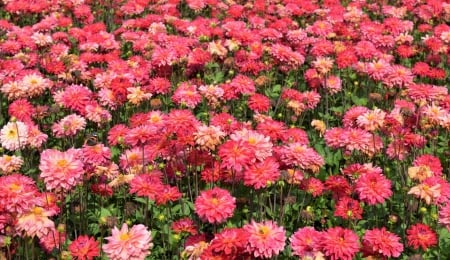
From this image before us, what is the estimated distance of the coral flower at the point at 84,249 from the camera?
414cm

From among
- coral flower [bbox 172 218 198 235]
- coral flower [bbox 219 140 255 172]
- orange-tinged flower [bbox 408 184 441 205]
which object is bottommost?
coral flower [bbox 172 218 198 235]

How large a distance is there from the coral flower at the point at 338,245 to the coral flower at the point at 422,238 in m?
0.81

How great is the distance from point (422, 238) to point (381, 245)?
0.58m

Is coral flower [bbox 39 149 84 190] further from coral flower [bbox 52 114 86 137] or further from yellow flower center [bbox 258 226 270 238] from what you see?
yellow flower center [bbox 258 226 270 238]

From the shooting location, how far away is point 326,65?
7.27 meters

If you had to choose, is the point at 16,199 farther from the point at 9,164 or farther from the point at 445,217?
the point at 445,217

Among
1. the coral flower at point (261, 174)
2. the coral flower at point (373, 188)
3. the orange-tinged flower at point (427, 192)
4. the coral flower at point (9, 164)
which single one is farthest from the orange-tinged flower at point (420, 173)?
the coral flower at point (9, 164)

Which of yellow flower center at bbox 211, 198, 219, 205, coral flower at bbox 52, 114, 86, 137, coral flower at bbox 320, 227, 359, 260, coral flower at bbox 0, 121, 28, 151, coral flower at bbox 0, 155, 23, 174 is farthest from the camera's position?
coral flower at bbox 52, 114, 86, 137

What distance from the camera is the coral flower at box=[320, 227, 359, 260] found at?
374 cm

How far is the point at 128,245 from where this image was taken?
3.76 m

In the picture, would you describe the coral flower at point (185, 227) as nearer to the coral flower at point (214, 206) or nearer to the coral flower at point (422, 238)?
the coral flower at point (214, 206)

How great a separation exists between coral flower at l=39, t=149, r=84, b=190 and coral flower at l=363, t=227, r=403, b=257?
2.19 metres

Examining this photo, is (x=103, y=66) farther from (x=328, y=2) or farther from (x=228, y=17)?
(x=328, y=2)

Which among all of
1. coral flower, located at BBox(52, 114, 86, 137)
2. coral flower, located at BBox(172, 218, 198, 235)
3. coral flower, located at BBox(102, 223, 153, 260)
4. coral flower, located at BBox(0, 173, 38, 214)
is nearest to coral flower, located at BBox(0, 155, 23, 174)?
coral flower, located at BBox(52, 114, 86, 137)
